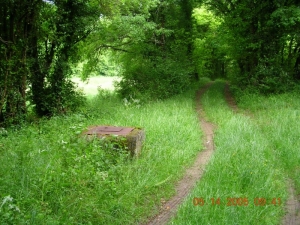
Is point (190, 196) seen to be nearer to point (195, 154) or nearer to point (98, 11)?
point (195, 154)

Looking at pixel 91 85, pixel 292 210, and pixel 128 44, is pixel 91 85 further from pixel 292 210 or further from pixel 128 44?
pixel 292 210

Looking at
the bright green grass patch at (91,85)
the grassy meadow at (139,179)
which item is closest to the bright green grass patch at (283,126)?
the grassy meadow at (139,179)

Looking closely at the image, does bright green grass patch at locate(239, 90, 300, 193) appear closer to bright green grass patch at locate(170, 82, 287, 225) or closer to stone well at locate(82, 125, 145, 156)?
bright green grass patch at locate(170, 82, 287, 225)

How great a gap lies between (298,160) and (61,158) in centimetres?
487

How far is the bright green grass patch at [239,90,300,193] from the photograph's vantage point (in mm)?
5945
